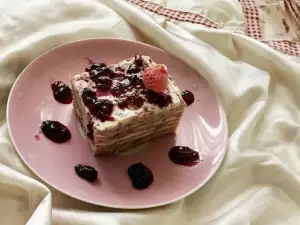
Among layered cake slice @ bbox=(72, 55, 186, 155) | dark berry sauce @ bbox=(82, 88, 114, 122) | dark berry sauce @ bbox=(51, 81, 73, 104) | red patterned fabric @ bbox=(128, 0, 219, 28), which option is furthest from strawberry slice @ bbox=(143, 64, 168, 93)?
red patterned fabric @ bbox=(128, 0, 219, 28)

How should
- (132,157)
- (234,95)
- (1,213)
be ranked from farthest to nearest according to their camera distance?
(234,95) < (132,157) < (1,213)

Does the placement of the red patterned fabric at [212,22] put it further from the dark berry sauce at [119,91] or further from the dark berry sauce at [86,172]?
the dark berry sauce at [86,172]

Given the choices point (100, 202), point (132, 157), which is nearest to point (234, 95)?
point (132, 157)

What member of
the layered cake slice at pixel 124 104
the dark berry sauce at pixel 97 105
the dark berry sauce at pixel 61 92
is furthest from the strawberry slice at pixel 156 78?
the dark berry sauce at pixel 61 92

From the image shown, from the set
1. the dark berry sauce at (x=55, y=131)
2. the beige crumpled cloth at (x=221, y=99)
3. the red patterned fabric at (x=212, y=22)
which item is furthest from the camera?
the red patterned fabric at (x=212, y=22)

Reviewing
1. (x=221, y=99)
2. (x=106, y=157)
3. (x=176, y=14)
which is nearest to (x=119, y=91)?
(x=106, y=157)

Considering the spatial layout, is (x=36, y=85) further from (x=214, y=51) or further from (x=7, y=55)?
(x=214, y=51)
